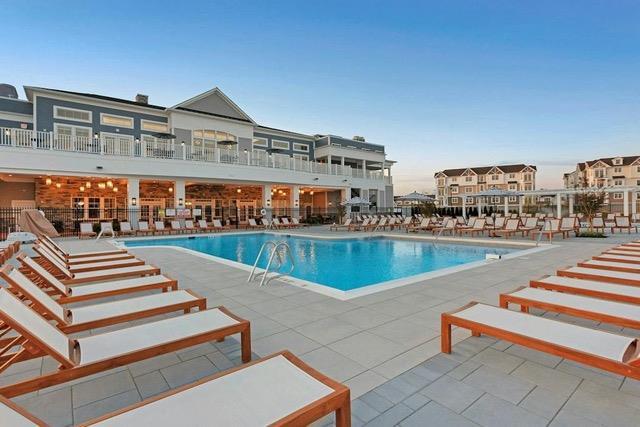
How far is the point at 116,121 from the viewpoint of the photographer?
1942cm

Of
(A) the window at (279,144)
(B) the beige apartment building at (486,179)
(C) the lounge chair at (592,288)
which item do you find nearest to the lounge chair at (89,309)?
(C) the lounge chair at (592,288)

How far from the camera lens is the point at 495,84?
Result: 17.1m

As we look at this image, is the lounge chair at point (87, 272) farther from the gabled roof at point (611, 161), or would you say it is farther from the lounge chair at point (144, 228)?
the gabled roof at point (611, 161)

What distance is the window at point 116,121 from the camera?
19.0m

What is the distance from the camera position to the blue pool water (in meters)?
7.82

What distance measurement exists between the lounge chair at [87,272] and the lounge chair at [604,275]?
6.33 m

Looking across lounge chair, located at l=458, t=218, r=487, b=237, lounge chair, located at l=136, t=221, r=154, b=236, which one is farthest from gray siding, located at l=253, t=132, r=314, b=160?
lounge chair, located at l=458, t=218, r=487, b=237

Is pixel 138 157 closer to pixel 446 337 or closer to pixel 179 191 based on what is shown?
pixel 179 191

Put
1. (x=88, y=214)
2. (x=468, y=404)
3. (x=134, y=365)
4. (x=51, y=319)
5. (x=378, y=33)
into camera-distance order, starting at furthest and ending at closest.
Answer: (x=88, y=214), (x=378, y=33), (x=51, y=319), (x=134, y=365), (x=468, y=404)

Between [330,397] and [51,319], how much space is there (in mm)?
2830

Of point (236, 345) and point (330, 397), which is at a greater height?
point (330, 397)

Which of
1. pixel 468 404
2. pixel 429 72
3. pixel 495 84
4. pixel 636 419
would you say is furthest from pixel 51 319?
pixel 495 84

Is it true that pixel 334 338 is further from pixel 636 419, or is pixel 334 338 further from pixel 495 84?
pixel 495 84

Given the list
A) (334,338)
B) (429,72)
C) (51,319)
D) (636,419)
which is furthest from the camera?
(429,72)
